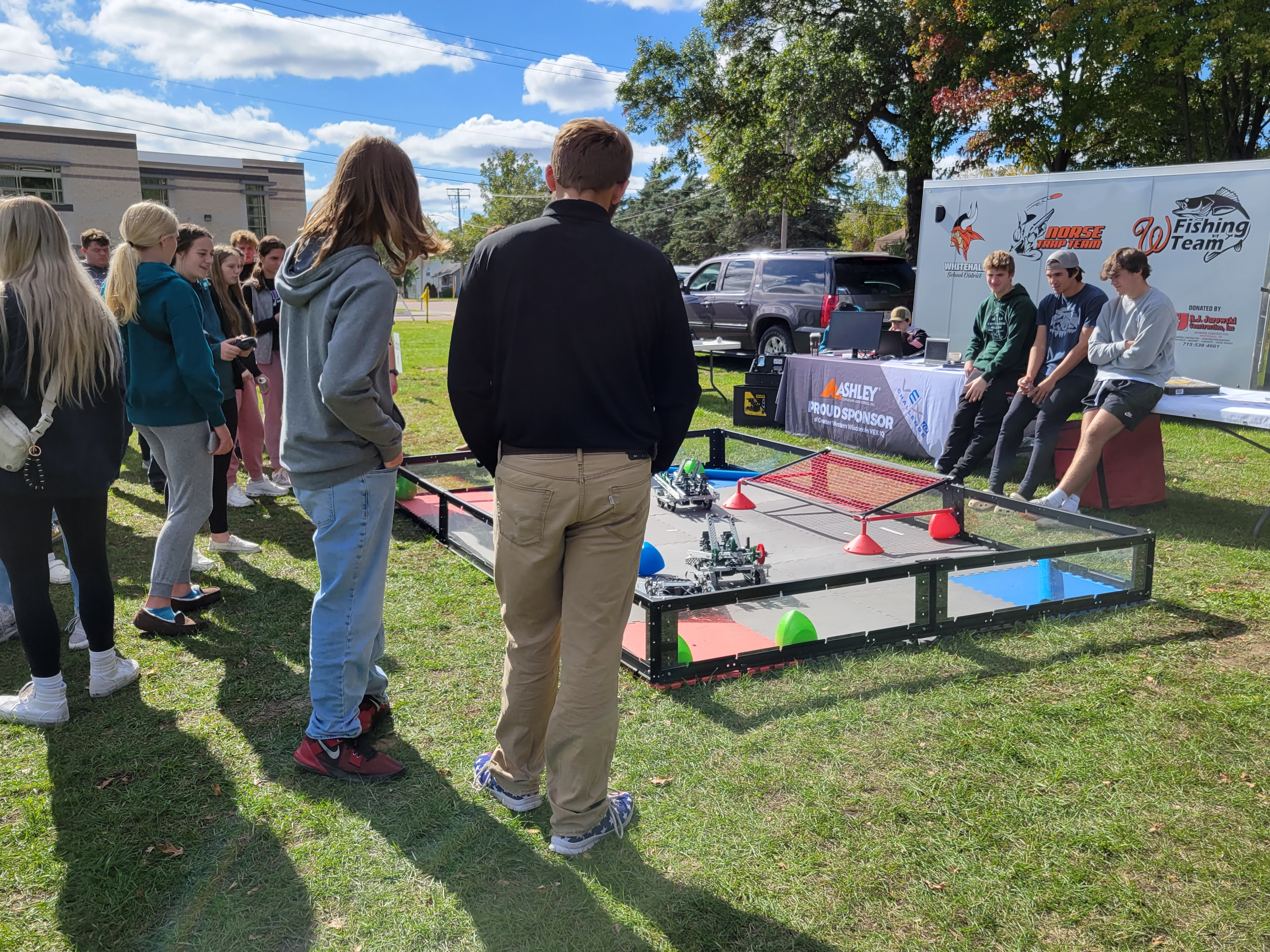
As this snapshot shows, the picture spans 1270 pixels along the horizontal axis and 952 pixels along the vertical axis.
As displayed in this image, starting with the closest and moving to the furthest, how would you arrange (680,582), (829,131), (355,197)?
(355,197) → (680,582) → (829,131)

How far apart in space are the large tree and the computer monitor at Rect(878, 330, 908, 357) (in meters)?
10.3

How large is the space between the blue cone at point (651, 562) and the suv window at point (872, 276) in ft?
30.0

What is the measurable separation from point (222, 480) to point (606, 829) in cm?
363

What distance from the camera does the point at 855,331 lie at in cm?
1035

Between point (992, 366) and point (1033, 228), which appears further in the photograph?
point (1033, 228)

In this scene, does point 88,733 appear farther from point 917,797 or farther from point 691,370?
point 917,797

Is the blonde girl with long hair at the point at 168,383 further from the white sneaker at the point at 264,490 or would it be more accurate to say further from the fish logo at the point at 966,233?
the fish logo at the point at 966,233

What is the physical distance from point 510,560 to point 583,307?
2.47 ft

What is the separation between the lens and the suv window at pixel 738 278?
15398 mm

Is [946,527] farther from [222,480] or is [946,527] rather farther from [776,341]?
[776,341]

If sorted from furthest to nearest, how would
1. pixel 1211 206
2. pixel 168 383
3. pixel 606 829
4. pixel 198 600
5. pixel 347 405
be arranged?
pixel 1211 206, pixel 198 600, pixel 168 383, pixel 606 829, pixel 347 405

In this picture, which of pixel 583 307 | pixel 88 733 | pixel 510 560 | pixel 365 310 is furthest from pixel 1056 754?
pixel 88 733

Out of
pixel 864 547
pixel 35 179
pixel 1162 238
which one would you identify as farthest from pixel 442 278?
pixel 864 547

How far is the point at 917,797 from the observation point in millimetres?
3090
